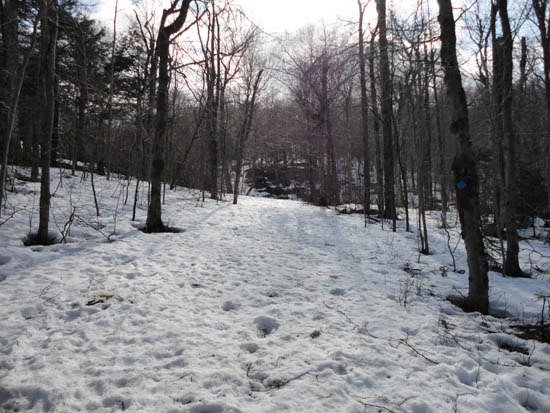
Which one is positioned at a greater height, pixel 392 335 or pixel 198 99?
pixel 198 99

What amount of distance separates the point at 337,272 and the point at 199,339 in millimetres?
3056

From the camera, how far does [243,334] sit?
10.5 ft

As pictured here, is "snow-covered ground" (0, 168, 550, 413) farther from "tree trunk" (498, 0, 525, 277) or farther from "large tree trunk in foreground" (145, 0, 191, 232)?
"large tree trunk in foreground" (145, 0, 191, 232)

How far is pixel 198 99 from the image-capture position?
771cm

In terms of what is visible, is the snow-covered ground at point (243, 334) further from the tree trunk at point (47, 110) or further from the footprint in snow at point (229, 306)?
the tree trunk at point (47, 110)

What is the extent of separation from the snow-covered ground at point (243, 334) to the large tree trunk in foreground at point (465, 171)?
1.64 feet

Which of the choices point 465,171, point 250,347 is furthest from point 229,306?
point 465,171

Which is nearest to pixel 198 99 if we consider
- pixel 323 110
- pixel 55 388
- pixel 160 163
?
pixel 160 163

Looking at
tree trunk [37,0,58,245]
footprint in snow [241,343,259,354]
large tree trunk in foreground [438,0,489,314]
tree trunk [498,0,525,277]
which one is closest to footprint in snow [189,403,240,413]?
footprint in snow [241,343,259,354]

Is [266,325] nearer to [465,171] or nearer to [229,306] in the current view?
[229,306]

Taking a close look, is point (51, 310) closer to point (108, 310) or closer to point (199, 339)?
point (108, 310)

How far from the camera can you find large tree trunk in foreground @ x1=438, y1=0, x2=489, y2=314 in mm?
3910

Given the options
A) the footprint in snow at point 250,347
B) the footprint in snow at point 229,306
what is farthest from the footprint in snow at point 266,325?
the footprint in snow at point 229,306

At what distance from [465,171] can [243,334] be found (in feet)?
11.7
